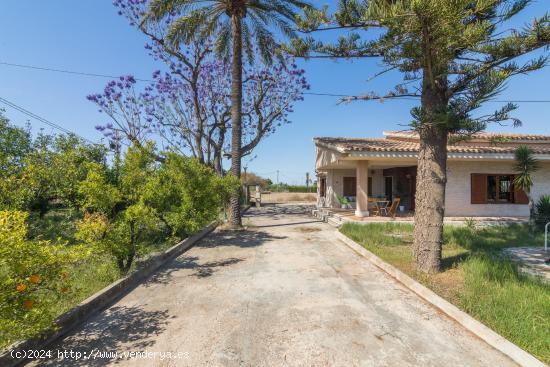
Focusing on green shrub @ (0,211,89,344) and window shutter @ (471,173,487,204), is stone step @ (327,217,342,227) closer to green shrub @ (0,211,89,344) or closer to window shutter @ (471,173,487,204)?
window shutter @ (471,173,487,204)

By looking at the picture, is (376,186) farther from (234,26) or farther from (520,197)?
(234,26)

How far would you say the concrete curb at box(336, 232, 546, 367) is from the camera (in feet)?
9.03

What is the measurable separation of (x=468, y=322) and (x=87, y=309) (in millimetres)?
5261

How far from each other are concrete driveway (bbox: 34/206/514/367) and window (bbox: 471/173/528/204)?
10.6 metres

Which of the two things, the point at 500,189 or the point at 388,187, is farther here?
the point at 388,187

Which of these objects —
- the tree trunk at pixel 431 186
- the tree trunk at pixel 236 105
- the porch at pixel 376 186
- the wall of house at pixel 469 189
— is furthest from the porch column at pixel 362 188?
the tree trunk at pixel 431 186

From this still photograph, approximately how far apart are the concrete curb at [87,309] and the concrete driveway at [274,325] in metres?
0.17

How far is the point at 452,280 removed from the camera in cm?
493

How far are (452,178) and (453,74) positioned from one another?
389 inches

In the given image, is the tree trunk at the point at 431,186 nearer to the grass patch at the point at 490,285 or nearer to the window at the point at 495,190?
the grass patch at the point at 490,285

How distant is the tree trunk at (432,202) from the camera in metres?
5.38

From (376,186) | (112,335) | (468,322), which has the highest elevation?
A: (376,186)

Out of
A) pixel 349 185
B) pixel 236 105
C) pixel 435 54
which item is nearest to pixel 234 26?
pixel 236 105

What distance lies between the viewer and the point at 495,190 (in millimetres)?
13539
